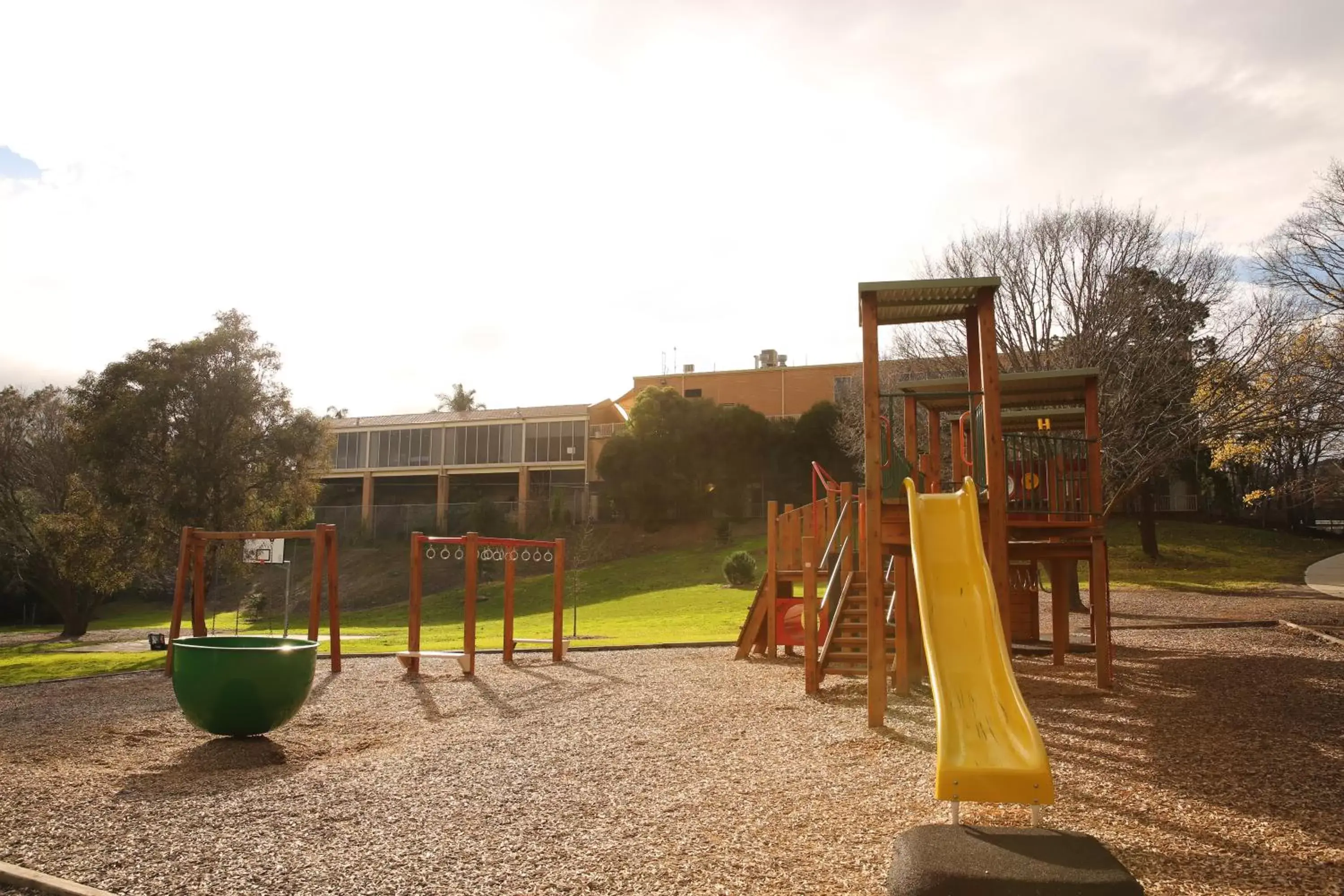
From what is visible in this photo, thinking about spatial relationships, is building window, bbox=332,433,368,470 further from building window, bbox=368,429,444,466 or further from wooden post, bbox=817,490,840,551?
wooden post, bbox=817,490,840,551

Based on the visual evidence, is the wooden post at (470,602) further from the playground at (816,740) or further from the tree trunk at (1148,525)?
the tree trunk at (1148,525)

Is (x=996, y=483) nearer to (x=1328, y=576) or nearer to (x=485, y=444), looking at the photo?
(x=1328, y=576)

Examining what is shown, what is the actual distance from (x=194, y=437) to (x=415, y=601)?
17640mm

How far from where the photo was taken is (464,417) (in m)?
61.5

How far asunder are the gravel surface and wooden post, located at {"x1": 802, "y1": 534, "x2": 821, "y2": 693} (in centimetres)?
44

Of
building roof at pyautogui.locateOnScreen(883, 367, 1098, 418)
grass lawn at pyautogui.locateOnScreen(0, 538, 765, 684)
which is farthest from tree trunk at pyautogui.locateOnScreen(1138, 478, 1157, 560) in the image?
building roof at pyautogui.locateOnScreen(883, 367, 1098, 418)

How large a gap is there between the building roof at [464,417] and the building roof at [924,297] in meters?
48.9

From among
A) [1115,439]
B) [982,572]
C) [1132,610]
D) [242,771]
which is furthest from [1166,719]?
[1115,439]

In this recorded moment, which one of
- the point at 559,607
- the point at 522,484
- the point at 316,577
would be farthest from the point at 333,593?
the point at 522,484

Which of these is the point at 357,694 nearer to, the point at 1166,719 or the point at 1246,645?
the point at 1166,719

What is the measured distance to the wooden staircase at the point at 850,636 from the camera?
38.2 feet

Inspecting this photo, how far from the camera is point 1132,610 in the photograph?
23188 millimetres

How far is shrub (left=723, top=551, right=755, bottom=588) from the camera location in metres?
35.9

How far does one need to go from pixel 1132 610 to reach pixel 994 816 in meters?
19.8
